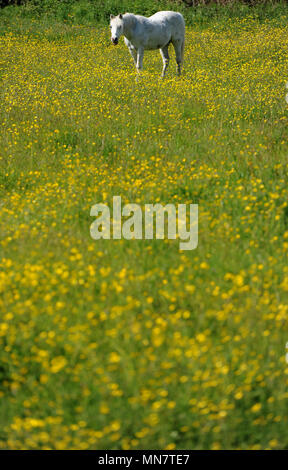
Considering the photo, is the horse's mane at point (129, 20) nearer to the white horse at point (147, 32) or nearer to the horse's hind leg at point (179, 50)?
the white horse at point (147, 32)

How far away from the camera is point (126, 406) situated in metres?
3.03

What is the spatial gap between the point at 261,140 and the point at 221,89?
13.1 ft

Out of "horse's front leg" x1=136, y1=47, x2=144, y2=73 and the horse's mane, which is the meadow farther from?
"horse's front leg" x1=136, y1=47, x2=144, y2=73

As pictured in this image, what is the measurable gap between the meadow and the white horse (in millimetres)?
3398

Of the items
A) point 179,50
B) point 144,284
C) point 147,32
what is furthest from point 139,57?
point 144,284

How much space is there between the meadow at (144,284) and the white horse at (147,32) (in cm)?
340

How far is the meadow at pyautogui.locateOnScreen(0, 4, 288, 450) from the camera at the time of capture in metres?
3.00

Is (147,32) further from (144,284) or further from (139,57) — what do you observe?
(144,284)

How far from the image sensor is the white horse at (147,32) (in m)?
11.8

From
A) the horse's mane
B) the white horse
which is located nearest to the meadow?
the white horse

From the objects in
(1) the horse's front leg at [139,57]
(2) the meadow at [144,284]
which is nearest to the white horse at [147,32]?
(1) the horse's front leg at [139,57]

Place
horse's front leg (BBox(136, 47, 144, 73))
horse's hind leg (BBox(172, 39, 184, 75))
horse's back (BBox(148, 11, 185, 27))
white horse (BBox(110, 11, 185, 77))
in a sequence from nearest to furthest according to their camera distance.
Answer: white horse (BBox(110, 11, 185, 77))
horse's front leg (BBox(136, 47, 144, 73))
horse's back (BBox(148, 11, 185, 27))
horse's hind leg (BBox(172, 39, 184, 75))
